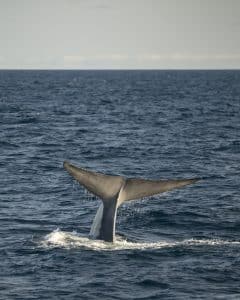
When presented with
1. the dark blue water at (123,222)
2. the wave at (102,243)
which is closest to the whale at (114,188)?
the wave at (102,243)

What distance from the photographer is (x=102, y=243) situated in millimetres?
22203

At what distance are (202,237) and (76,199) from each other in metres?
8.84

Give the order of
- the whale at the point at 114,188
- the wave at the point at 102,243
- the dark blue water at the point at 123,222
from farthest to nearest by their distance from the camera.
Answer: the wave at the point at 102,243 → the whale at the point at 114,188 → the dark blue water at the point at 123,222

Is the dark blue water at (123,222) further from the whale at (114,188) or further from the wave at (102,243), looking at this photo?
the whale at (114,188)

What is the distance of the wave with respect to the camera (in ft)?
73.2

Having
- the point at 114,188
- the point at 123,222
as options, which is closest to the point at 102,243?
the point at 114,188

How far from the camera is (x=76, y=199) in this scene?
107 ft

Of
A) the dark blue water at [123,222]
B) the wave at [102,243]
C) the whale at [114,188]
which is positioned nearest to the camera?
the dark blue water at [123,222]

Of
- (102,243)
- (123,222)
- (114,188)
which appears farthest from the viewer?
(123,222)

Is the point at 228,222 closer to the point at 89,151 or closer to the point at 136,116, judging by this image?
the point at 89,151

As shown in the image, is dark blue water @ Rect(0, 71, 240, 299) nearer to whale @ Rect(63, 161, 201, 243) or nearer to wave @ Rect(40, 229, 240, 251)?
wave @ Rect(40, 229, 240, 251)

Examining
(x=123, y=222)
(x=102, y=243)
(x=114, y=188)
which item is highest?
(x=114, y=188)

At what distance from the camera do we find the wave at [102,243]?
22297mm

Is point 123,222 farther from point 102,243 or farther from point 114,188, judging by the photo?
point 114,188
